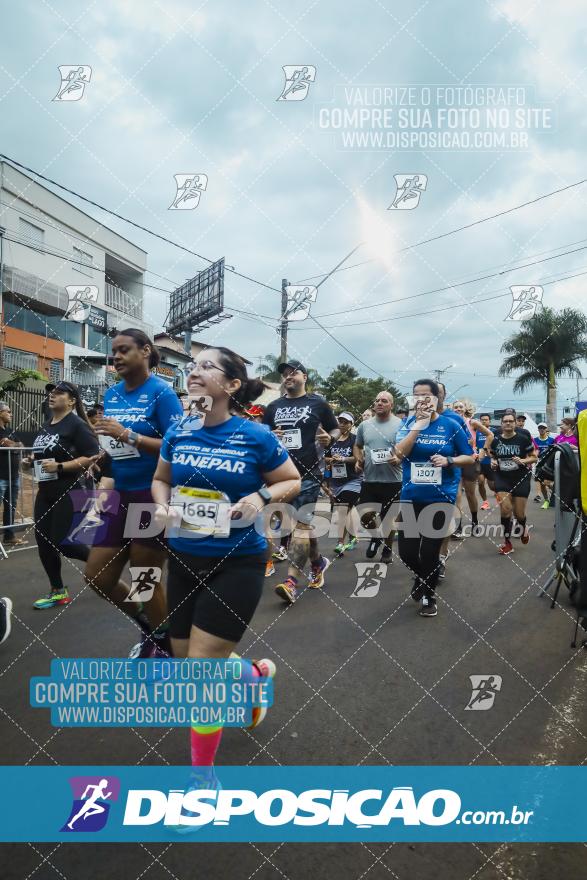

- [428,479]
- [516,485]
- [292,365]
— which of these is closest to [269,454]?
[428,479]

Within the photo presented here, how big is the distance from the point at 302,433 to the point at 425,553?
5.35 ft

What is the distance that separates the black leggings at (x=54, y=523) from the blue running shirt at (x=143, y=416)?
1.49 metres

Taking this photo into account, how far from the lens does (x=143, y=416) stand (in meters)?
3.28

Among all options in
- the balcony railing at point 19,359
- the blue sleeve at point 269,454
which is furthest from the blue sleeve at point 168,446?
the balcony railing at point 19,359

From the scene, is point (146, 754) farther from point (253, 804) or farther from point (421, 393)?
point (421, 393)

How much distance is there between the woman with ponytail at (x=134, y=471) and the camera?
10.7 ft

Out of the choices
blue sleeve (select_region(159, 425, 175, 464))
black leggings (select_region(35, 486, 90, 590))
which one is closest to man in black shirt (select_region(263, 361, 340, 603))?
black leggings (select_region(35, 486, 90, 590))

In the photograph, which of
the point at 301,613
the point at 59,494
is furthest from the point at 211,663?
the point at 59,494

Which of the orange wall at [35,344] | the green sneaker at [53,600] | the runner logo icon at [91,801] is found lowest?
the runner logo icon at [91,801]

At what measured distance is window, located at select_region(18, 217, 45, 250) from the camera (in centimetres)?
2580

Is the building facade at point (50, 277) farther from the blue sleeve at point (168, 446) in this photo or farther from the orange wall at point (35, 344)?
the blue sleeve at point (168, 446)

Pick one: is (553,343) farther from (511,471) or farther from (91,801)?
(91,801)

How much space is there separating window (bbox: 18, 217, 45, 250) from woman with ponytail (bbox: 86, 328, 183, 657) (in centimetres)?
2712

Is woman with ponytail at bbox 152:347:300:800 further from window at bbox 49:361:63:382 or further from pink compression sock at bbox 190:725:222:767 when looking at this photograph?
window at bbox 49:361:63:382
